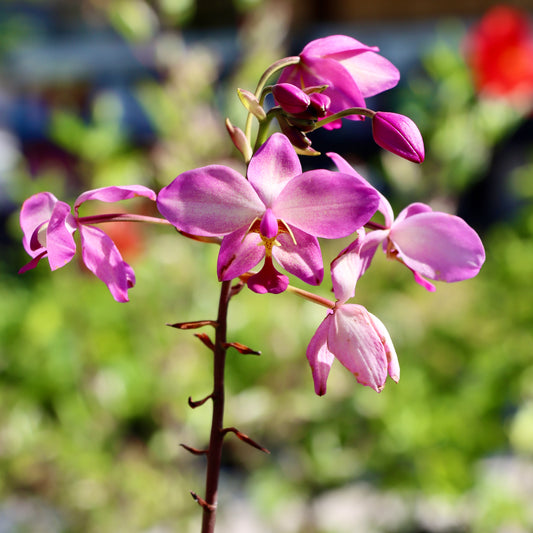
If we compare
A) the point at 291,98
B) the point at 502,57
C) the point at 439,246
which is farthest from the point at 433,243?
the point at 502,57

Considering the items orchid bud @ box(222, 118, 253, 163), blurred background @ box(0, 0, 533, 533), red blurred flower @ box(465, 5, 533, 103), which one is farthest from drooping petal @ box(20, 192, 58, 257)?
red blurred flower @ box(465, 5, 533, 103)

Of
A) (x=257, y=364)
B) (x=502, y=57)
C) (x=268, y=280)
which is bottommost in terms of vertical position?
(x=257, y=364)

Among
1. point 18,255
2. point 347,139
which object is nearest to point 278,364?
point 18,255

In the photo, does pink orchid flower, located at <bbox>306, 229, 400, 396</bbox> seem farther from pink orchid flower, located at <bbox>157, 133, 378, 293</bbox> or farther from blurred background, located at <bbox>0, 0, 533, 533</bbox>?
blurred background, located at <bbox>0, 0, 533, 533</bbox>

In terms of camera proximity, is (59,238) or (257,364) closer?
(59,238)

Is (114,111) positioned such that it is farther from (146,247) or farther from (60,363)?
(60,363)

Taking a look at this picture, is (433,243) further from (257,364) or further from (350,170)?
(257,364)

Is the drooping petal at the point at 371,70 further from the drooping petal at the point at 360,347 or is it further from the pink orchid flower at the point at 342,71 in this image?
the drooping petal at the point at 360,347

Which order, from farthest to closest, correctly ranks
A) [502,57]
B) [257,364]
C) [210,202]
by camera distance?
1. [257,364]
2. [502,57]
3. [210,202]
